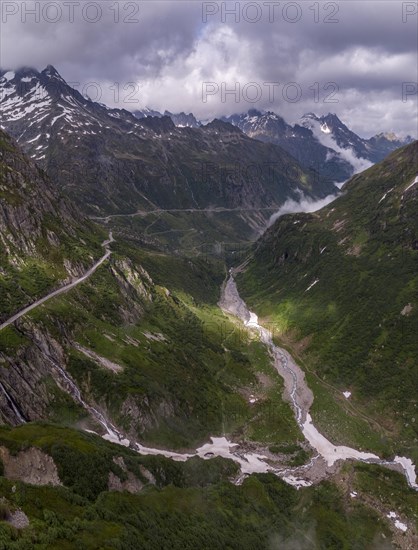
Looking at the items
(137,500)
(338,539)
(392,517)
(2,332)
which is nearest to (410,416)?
(392,517)

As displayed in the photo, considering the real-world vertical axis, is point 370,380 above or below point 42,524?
below

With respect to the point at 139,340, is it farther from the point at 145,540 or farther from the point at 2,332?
the point at 145,540

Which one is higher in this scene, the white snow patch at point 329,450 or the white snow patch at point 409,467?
the white snow patch at point 329,450

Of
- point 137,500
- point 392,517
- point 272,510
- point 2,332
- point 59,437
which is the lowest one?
point 392,517

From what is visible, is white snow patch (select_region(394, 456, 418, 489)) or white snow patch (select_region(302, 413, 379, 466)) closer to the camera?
white snow patch (select_region(394, 456, 418, 489))

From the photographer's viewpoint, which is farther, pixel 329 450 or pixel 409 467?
pixel 329 450

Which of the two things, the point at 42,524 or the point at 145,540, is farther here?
the point at 145,540

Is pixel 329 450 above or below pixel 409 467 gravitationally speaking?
above

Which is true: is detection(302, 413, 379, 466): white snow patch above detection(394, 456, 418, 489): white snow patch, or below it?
above

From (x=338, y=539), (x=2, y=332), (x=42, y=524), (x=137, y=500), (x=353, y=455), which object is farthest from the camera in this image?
(x=353, y=455)

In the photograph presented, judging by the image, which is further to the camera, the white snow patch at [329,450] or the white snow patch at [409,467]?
the white snow patch at [329,450]

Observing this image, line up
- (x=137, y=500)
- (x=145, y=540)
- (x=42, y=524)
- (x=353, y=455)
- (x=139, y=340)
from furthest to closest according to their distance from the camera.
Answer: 1. (x=139, y=340)
2. (x=353, y=455)
3. (x=137, y=500)
4. (x=145, y=540)
5. (x=42, y=524)
